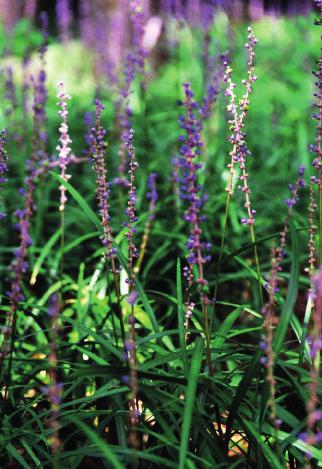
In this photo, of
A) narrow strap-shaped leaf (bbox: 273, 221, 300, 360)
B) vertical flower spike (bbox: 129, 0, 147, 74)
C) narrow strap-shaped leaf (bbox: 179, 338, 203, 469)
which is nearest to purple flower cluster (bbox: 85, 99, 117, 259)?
narrow strap-shaped leaf (bbox: 179, 338, 203, 469)

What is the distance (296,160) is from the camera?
634 centimetres

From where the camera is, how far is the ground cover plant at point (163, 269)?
2.03m

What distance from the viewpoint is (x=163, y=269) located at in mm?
4309

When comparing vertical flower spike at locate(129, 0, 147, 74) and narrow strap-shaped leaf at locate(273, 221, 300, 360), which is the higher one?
vertical flower spike at locate(129, 0, 147, 74)

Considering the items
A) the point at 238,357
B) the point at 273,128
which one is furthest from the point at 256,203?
the point at 238,357

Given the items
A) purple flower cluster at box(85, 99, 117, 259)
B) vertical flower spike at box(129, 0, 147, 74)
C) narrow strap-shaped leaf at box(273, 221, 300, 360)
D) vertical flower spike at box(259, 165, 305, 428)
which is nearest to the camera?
vertical flower spike at box(259, 165, 305, 428)

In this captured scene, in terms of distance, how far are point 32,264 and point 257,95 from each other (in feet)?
19.0

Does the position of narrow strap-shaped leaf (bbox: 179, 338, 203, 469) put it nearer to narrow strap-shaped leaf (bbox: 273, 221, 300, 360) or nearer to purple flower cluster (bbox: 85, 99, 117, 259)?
narrow strap-shaped leaf (bbox: 273, 221, 300, 360)

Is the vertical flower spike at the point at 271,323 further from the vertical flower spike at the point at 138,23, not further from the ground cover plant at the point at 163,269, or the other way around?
the vertical flower spike at the point at 138,23

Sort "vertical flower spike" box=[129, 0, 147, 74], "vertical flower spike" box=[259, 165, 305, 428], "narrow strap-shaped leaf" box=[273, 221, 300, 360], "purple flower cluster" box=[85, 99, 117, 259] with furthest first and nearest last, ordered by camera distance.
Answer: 1. "vertical flower spike" box=[129, 0, 147, 74]
2. "purple flower cluster" box=[85, 99, 117, 259]
3. "narrow strap-shaped leaf" box=[273, 221, 300, 360]
4. "vertical flower spike" box=[259, 165, 305, 428]

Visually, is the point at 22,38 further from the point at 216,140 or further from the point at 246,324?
the point at 246,324

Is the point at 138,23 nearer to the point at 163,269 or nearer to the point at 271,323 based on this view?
the point at 163,269

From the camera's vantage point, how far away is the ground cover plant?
2031mm

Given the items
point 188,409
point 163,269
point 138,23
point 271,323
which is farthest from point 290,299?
point 138,23
